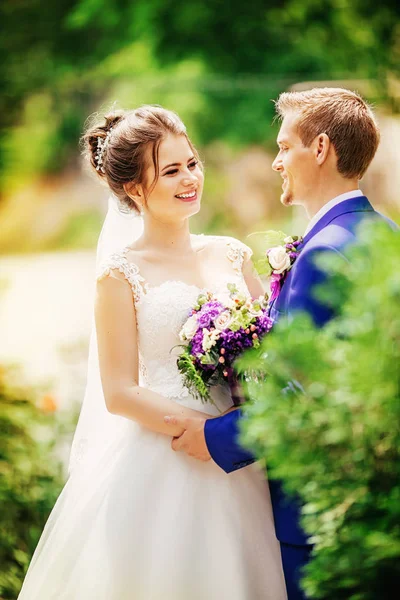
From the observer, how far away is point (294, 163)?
281cm

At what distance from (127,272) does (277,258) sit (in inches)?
21.4

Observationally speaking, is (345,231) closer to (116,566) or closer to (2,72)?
(116,566)

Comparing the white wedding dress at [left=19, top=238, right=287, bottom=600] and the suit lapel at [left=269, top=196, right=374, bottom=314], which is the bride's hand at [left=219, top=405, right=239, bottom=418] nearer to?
the white wedding dress at [left=19, top=238, right=287, bottom=600]

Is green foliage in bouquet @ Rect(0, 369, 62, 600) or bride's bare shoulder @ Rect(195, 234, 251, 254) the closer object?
bride's bare shoulder @ Rect(195, 234, 251, 254)

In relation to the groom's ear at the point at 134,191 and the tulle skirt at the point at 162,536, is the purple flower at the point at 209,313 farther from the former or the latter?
the groom's ear at the point at 134,191

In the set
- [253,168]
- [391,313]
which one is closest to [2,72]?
[253,168]

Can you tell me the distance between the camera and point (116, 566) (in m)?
2.70

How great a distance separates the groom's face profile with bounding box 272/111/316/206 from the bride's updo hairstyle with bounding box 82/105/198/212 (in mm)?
406

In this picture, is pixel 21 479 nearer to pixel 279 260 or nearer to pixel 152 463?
pixel 152 463

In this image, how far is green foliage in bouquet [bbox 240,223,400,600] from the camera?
4.79 ft

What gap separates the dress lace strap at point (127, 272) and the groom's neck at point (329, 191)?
26.0 inches

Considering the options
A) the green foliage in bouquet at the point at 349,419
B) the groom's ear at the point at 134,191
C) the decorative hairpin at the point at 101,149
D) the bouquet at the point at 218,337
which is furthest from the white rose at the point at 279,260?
the green foliage in bouquet at the point at 349,419

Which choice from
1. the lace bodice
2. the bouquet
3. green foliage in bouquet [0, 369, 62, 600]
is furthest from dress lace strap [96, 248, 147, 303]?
green foliage in bouquet [0, 369, 62, 600]

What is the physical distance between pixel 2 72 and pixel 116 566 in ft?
39.8
